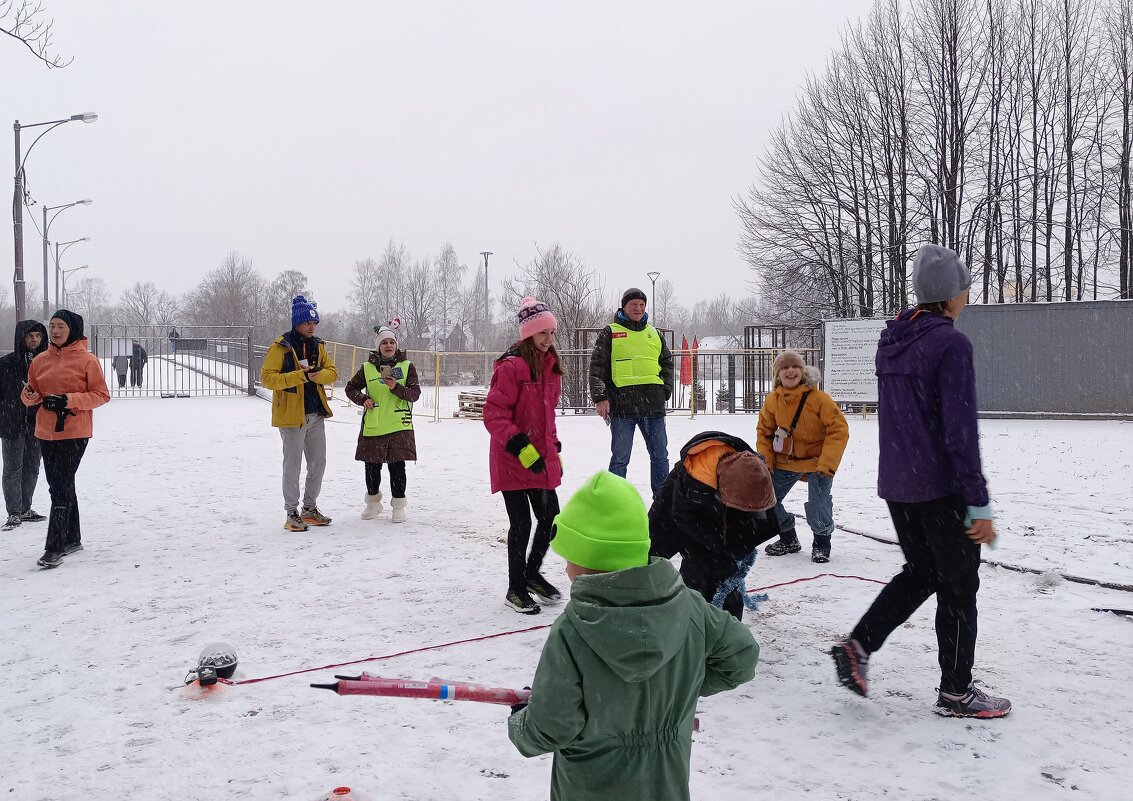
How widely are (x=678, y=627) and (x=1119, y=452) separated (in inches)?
490

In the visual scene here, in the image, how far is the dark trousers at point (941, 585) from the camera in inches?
126

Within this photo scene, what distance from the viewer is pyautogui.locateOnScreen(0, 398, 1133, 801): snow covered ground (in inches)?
115

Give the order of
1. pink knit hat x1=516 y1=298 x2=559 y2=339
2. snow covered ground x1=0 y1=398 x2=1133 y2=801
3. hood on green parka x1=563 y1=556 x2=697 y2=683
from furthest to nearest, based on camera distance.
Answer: pink knit hat x1=516 y1=298 x2=559 y2=339, snow covered ground x1=0 y1=398 x2=1133 y2=801, hood on green parka x1=563 y1=556 x2=697 y2=683

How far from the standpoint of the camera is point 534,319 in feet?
15.9

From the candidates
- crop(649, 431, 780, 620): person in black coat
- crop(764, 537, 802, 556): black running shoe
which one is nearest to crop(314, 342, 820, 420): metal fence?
crop(764, 537, 802, 556): black running shoe

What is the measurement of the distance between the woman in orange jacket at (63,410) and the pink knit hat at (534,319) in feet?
10.6

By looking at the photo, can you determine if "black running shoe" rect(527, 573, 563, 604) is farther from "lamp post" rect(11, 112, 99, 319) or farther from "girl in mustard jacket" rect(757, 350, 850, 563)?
"lamp post" rect(11, 112, 99, 319)

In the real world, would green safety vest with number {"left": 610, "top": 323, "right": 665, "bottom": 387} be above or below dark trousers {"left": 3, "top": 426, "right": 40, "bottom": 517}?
above

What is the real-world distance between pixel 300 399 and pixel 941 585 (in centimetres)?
526

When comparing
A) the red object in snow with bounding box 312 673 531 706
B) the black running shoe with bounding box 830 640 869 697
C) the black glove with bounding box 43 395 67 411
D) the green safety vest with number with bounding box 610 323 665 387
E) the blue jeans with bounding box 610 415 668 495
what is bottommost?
the black running shoe with bounding box 830 640 869 697

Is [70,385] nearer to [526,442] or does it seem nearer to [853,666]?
[526,442]

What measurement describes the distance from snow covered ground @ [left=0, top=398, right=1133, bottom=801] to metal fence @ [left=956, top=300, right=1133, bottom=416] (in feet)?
36.4

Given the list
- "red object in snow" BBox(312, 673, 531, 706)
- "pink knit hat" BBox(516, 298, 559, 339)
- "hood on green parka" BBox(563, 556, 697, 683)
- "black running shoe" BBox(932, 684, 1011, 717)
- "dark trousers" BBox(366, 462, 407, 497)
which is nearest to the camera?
"hood on green parka" BBox(563, 556, 697, 683)

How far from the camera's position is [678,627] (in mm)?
1810
